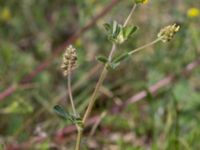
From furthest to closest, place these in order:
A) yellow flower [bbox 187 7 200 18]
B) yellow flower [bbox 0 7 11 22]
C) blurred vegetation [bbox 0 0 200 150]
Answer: yellow flower [bbox 0 7 11 22] → yellow flower [bbox 187 7 200 18] → blurred vegetation [bbox 0 0 200 150]

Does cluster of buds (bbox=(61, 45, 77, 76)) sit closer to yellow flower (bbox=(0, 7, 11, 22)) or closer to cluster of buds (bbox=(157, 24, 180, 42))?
cluster of buds (bbox=(157, 24, 180, 42))

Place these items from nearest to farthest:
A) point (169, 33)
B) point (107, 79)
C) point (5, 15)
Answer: point (169, 33)
point (107, 79)
point (5, 15)

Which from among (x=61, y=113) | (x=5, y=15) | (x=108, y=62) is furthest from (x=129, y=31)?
(x=5, y=15)

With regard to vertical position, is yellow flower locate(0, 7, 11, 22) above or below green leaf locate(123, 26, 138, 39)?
above

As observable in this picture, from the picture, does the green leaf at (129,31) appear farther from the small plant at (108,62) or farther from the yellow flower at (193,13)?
the yellow flower at (193,13)

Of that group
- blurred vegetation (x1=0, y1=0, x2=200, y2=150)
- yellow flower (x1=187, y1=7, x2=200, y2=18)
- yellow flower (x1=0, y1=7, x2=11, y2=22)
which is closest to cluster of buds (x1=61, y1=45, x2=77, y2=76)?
blurred vegetation (x1=0, y1=0, x2=200, y2=150)

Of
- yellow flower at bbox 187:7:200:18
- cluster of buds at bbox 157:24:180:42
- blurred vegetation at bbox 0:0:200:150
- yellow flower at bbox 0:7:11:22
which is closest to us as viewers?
cluster of buds at bbox 157:24:180:42

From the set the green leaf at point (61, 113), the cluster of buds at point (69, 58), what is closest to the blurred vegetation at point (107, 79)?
the green leaf at point (61, 113)

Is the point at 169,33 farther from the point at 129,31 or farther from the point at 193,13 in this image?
the point at 193,13
